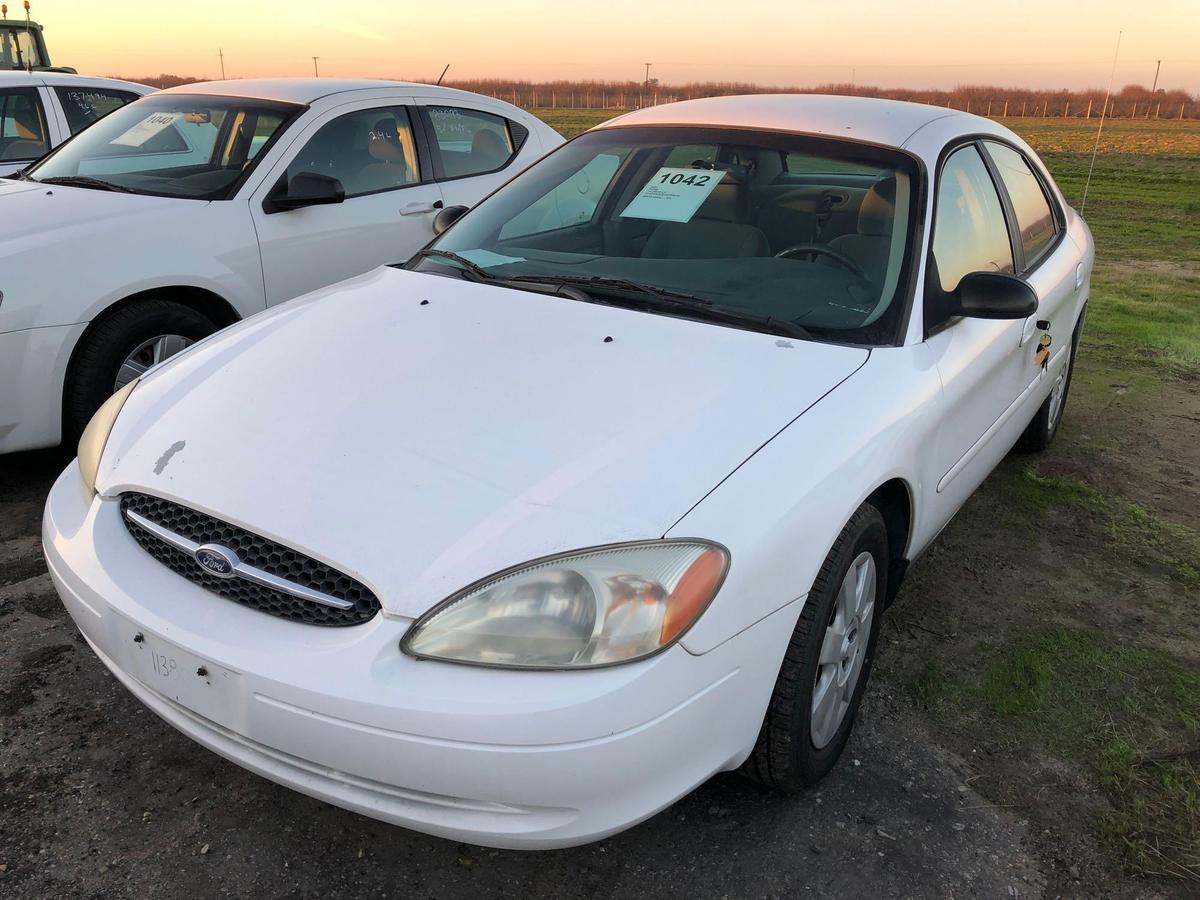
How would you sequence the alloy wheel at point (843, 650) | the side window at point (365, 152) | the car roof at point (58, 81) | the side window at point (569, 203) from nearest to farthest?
1. the alloy wheel at point (843, 650)
2. the side window at point (569, 203)
3. the side window at point (365, 152)
4. the car roof at point (58, 81)

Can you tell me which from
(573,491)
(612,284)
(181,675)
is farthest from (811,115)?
(181,675)

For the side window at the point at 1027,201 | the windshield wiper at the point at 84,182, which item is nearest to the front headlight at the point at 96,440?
the windshield wiper at the point at 84,182

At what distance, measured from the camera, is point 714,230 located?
2979mm

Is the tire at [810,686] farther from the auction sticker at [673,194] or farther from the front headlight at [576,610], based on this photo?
the auction sticker at [673,194]

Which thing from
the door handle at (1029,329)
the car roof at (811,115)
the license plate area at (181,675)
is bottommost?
the license plate area at (181,675)

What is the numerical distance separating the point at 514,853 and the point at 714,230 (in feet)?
5.99

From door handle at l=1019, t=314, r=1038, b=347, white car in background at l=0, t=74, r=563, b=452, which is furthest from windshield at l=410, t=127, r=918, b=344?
white car in background at l=0, t=74, r=563, b=452

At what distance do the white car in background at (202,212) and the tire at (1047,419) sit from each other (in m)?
3.02

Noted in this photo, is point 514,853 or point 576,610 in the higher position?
point 576,610

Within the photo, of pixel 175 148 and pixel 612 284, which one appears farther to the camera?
pixel 175 148

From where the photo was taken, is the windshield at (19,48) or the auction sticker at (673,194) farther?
the windshield at (19,48)

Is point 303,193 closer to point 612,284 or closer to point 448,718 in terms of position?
point 612,284

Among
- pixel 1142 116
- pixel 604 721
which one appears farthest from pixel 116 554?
pixel 1142 116

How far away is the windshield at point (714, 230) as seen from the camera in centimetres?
267
